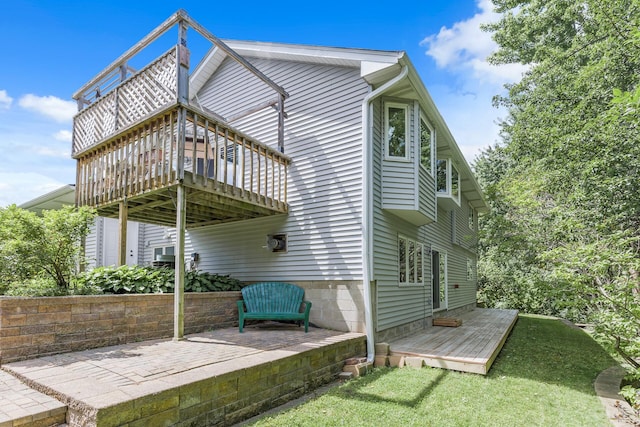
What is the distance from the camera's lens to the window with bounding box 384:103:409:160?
7.51 m

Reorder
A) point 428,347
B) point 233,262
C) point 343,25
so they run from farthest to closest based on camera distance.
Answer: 1. point 343,25
2. point 233,262
3. point 428,347

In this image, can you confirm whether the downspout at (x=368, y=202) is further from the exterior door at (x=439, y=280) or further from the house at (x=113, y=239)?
the house at (x=113, y=239)

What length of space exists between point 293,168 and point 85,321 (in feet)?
14.9

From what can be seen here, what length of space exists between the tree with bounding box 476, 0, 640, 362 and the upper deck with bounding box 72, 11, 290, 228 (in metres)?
5.14

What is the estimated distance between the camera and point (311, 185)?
7.54 meters

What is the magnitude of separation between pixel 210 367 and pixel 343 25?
35.8ft

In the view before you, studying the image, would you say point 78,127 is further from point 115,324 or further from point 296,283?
point 296,283

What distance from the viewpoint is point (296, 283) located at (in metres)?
7.43

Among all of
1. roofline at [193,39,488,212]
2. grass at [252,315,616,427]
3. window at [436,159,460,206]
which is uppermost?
roofline at [193,39,488,212]

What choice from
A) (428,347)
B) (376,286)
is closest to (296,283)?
(376,286)

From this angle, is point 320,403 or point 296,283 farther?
point 296,283

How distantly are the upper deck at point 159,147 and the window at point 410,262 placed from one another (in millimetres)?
2767

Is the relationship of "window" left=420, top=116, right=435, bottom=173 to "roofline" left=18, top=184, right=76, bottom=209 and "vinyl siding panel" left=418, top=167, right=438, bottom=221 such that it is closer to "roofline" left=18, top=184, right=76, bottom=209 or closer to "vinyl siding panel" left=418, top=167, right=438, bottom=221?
"vinyl siding panel" left=418, top=167, right=438, bottom=221

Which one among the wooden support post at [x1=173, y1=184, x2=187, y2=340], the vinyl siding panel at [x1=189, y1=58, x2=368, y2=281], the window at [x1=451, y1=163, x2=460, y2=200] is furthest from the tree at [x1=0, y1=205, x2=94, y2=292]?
the window at [x1=451, y1=163, x2=460, y2=200]
